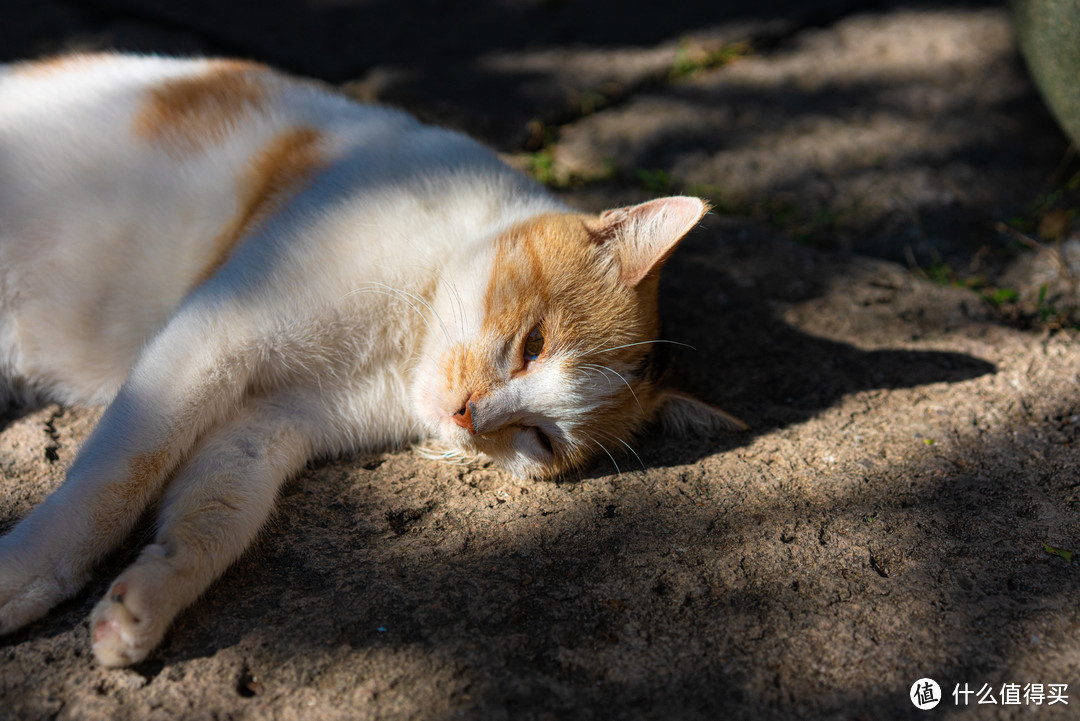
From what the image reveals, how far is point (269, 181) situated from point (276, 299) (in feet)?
1.68

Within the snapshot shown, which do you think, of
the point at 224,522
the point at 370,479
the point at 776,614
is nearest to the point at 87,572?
the point at 224,522

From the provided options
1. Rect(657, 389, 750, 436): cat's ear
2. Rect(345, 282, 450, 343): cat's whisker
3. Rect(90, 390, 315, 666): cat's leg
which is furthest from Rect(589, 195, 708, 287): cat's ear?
Rect(90, 390, 315, 666): cat's leg

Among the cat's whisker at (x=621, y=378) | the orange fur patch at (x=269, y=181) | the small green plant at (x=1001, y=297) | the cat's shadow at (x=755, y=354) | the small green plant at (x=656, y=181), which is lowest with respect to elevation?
the small green plant at (x=1001, y=297)

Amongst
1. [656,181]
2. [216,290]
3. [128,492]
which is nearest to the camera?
[128,492]

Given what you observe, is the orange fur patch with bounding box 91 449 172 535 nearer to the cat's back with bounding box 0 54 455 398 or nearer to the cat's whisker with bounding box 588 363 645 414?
the cat's back with bounding box 0 54 455 398

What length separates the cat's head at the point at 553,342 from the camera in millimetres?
1962

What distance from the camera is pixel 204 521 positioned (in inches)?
69.5

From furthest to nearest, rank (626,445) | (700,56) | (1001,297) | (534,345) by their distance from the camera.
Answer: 1. (700,56)
2. (1001,297)
3. (626,445)
4. (534,345)

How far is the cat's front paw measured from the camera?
1489mm

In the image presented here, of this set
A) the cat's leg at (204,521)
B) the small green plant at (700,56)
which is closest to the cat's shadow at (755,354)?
the cat's leg at (204,521)

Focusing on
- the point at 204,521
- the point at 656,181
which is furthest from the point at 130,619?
the point at 656,181

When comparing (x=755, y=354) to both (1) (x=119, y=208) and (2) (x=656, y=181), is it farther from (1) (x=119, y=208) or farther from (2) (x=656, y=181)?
(1) (x=119, y=208)

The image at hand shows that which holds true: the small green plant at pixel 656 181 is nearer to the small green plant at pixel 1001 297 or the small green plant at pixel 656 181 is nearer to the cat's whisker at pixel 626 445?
the small green plant at pixel 1001 297

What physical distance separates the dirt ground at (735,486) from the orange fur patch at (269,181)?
2.33ft
